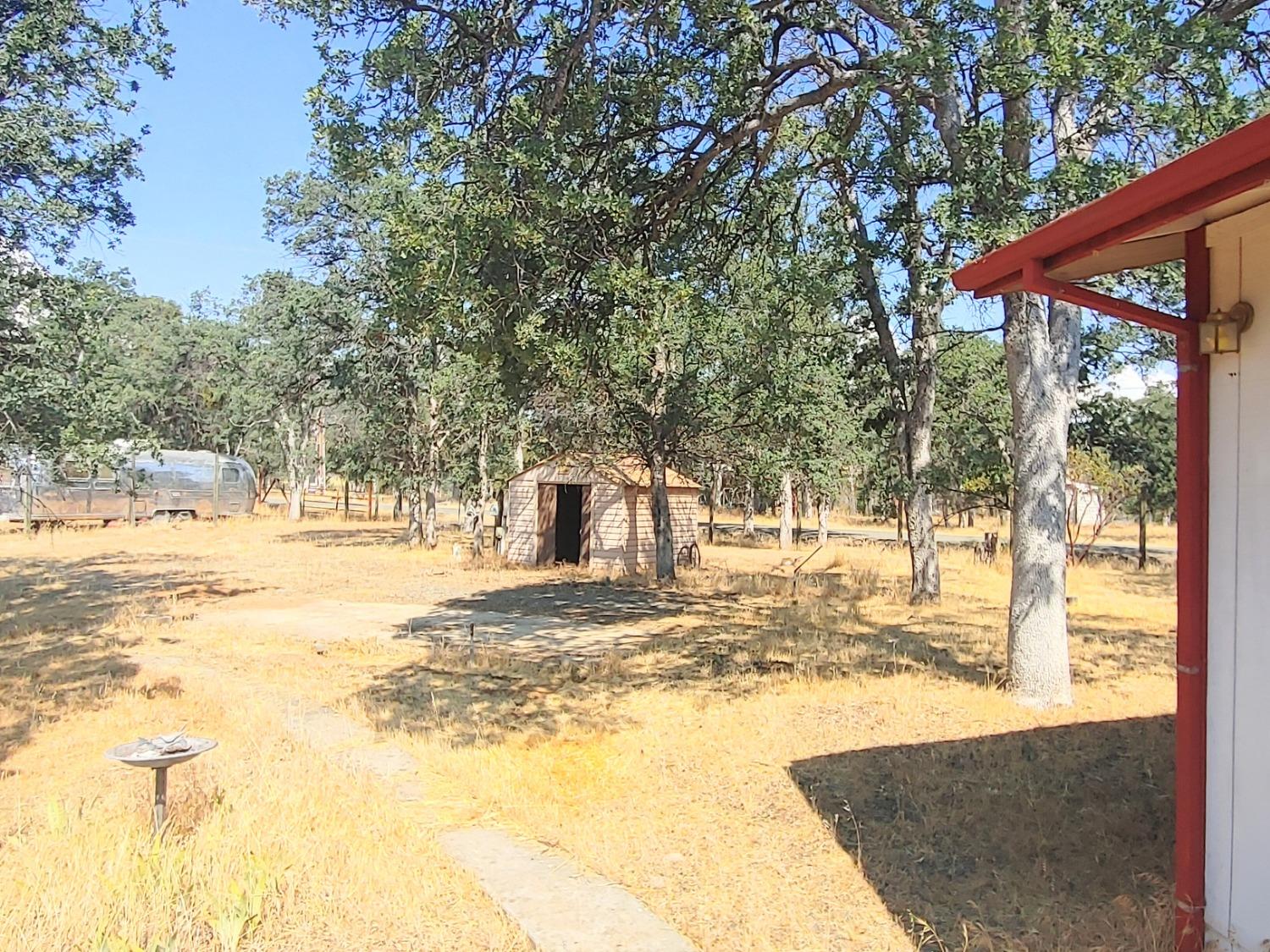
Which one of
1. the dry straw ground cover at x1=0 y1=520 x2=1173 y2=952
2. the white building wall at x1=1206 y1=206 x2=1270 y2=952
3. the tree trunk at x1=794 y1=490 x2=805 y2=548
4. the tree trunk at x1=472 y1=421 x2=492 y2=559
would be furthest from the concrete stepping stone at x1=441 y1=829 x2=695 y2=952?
the tree trunk at x1=794 y1=490 x2=805 y2=548

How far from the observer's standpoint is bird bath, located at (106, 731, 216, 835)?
4424 mm

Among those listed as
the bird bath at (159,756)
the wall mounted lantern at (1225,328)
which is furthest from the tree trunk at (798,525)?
the wall mounted lantern at (1225,328)

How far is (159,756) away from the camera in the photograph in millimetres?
4492

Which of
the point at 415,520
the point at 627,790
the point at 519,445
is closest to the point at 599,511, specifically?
the point at 519,445

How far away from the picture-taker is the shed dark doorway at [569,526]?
23.6 metres

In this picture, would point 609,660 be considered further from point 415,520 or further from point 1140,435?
point 415,520

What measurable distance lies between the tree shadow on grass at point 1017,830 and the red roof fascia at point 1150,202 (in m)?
2.65

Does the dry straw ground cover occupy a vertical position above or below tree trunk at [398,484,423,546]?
below

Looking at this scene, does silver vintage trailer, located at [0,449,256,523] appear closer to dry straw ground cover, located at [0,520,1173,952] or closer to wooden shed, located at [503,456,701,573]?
wooden shed, located at [503,456,701,573]

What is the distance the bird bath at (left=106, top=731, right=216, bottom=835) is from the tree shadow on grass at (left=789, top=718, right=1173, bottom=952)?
3.40m

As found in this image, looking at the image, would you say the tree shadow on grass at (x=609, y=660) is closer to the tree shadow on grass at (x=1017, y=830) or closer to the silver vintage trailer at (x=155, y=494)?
the tree shadow on grass at (x=1017, y=830)

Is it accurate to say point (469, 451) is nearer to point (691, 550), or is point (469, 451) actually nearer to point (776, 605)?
point (691, 550)

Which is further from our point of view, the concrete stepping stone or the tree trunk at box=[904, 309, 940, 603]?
the tree trunk at box=[904, 309, 940, 603]

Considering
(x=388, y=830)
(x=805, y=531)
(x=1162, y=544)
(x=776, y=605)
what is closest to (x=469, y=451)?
(x=776, y=605)
